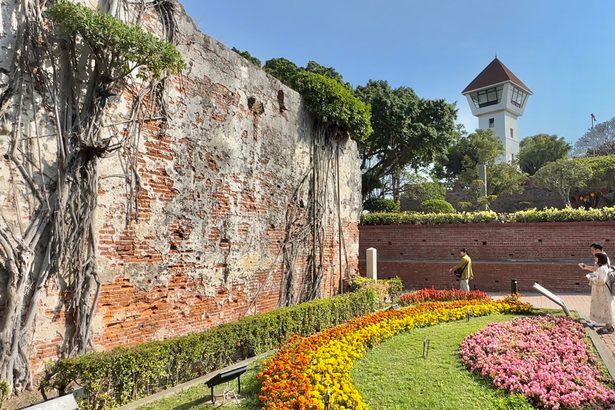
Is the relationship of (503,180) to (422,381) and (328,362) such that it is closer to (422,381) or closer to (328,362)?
(422,381)

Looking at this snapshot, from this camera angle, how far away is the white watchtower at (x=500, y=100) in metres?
48.0

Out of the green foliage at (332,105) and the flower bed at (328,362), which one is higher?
the green foliage at (332,105)

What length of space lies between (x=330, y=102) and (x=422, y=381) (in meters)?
7.14

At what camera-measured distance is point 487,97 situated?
4981 centimetres

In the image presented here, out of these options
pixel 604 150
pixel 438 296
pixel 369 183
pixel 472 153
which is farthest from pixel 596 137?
pixel 438 296

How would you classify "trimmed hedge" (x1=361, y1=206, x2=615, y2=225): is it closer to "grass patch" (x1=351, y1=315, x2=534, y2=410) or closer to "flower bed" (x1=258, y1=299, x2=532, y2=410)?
"flower bed" (x1=258, y1=299, x2=532, y2=410)

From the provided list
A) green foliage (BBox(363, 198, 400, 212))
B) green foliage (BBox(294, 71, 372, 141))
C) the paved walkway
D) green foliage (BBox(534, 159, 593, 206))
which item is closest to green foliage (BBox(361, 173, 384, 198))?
green foliage (BBox(363, 198, 400, 212))

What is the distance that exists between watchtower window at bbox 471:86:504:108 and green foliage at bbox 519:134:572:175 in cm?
926

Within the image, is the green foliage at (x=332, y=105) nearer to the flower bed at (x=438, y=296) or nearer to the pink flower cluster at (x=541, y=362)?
the flower bed at (x=438, y=296)

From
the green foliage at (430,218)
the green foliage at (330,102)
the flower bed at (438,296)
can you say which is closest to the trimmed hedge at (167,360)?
the flower bed at (438,296)

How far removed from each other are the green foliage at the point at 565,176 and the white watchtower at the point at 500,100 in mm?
19848

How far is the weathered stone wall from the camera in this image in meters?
5.34

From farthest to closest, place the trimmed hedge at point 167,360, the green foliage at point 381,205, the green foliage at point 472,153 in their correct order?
the green foliage at point 472,153 < the green foliage at point 381,205 < the trimmed hedge at point 167,360

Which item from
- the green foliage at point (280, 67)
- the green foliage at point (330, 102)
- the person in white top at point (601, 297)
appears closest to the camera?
the person in white top at point (601, 297)
